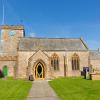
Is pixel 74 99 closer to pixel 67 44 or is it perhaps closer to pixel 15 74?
pixel 15 74

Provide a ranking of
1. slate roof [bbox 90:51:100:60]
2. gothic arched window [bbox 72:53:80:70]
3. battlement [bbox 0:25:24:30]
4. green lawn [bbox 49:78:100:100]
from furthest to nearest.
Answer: slate roof [bbox 90:51:100:60], battlement [bbox 0:25:24:30], gothic arched window [bbox 72:53:80:70], green lawn [bbox 49:78:100:100]

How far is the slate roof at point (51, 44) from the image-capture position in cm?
5375

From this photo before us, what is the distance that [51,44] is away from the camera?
55.4 metres

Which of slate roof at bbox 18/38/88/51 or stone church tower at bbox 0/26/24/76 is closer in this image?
slate roof at bbox 18/38/88/51

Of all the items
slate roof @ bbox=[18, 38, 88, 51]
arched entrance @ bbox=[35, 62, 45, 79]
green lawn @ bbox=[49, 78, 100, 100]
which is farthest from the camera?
slate roof @ bbox=[18, 38, 88, 51]

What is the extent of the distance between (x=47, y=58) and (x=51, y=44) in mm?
5927

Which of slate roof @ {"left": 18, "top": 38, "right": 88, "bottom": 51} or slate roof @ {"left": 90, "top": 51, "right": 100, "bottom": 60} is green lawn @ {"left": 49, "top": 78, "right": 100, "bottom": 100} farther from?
slate roof @ {"left": 90, "top": 51, "right": 100, "bottom": 60}

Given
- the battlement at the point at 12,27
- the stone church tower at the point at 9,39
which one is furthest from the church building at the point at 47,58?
the battlement at the point at 12,27

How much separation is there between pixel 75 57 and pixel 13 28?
18987mm

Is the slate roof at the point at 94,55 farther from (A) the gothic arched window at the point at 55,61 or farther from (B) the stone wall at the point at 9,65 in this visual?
(B) the stone wall at the point at 9,65

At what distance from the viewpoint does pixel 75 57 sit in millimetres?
54375

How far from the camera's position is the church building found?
50.2m

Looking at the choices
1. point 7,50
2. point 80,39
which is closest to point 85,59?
point 80,39

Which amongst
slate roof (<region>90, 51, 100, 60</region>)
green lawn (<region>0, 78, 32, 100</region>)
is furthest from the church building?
slate roof (<region>90, 51, 100, 60</region>)
